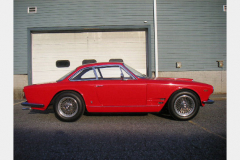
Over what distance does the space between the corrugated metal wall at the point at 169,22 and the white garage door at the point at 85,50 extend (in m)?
0.49

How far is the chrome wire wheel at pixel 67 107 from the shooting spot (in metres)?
3.82

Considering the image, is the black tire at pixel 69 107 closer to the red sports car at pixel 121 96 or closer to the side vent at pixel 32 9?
the red sports car at pixel 121 96

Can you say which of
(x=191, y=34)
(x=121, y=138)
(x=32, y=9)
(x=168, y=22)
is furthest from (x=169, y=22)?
(x=121, y=138)

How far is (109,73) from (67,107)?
1231 mm

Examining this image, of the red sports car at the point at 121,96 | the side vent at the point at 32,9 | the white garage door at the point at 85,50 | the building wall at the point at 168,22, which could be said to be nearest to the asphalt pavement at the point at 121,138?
the red sports car at the point at 121,96

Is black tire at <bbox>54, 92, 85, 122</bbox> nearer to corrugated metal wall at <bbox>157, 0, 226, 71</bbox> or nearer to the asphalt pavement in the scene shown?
the asphalt pavement

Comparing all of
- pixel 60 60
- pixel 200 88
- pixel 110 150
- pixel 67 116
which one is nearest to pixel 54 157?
pixel 110 150

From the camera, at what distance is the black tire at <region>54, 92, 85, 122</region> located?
377 cm

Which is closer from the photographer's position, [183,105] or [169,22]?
[183,105]

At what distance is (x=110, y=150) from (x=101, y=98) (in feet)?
5.03

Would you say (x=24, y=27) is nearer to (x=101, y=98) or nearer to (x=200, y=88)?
(x=101, y=98)

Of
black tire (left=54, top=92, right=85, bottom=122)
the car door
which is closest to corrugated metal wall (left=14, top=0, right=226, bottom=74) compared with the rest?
the car door

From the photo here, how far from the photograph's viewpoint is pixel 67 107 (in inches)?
151

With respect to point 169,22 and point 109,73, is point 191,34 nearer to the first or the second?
point 169,22
